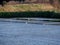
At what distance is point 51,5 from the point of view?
47.8 m

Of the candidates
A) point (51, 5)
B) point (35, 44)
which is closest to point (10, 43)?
point (35, 44)

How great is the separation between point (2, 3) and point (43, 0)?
8345 millimetres

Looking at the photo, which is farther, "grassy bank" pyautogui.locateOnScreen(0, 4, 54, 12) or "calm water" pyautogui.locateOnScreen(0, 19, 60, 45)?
"grassy bank" pyautogui.locateOnScreen(0, 4, 54, 12)

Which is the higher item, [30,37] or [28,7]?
[30,37]

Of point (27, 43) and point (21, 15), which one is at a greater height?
point (27, 43)

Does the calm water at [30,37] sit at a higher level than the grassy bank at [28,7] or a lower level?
higher

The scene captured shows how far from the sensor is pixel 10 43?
11.2 m

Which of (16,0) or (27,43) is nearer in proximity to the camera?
(27,43)

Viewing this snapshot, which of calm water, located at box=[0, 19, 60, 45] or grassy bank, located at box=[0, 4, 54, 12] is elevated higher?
calm water, located at box=[0, 19, 60, 45]

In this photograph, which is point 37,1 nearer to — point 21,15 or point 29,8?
point 29,8

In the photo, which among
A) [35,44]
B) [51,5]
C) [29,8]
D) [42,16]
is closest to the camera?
[35,44]

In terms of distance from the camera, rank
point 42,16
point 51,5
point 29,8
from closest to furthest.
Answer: point 42,16 → point 29,8 → point 51,5

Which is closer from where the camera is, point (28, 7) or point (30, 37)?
point (30, 37)

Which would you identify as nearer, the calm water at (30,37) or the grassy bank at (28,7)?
the calm water at (30,37)
